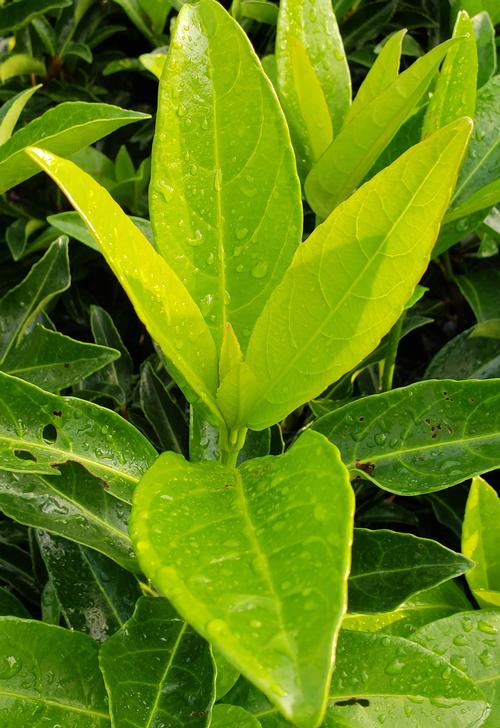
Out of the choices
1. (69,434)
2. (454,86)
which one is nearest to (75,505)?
(69,434)

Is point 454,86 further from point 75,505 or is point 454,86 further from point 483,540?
point 75,505

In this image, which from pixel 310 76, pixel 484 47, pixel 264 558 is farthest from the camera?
pixel 484 47

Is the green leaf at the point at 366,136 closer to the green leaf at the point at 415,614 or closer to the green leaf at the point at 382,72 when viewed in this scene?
the green leaf at the point at 382,72

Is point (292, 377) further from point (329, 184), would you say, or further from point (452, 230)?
point (452, 230)

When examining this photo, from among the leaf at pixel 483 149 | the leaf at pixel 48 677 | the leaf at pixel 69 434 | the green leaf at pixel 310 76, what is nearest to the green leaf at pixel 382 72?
the green leaf at pixel 310 76

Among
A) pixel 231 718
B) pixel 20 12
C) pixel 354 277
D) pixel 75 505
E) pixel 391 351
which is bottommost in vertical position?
pixel 231 718

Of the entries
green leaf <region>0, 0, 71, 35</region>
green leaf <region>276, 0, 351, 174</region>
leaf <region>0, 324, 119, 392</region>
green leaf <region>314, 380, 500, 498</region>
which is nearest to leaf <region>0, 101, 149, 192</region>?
green leaf <region>276, 0, 351, 174</region>

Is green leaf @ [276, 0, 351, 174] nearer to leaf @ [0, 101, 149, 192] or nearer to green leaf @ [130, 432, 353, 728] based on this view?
leaf @ [0, 101, 149, 192]
